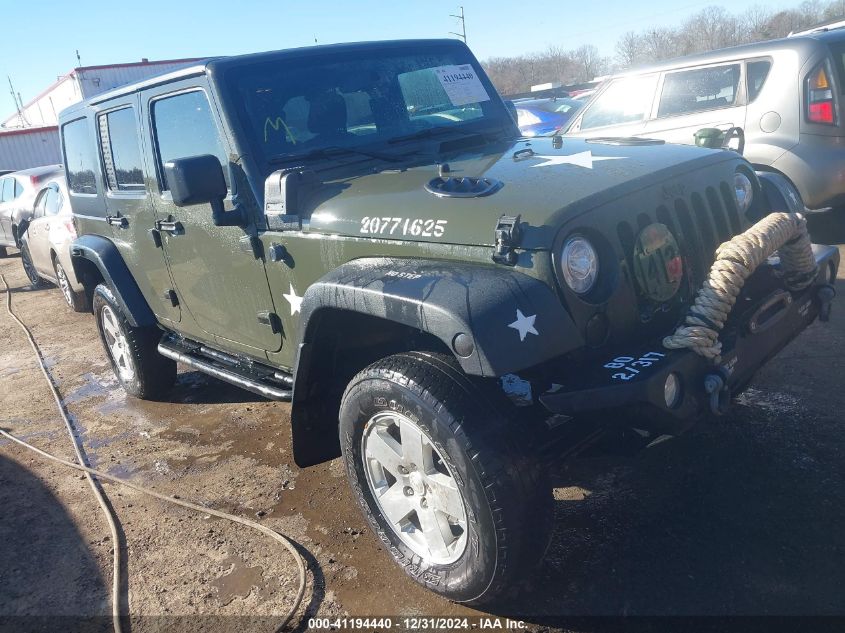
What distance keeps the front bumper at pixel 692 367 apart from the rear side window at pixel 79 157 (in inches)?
148

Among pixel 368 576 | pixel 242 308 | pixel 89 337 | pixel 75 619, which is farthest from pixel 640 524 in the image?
pixel 89 337

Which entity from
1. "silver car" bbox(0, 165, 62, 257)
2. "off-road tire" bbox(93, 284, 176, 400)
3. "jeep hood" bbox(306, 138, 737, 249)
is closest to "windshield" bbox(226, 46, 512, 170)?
"jeep hood" bbox(306, 138, 737, 249)

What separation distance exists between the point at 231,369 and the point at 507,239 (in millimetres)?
2046

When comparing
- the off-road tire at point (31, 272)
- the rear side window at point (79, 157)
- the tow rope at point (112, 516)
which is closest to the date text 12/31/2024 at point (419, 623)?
the tow rope at point (112, 516)

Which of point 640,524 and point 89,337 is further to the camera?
point 89,337

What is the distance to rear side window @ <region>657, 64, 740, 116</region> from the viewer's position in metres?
6.45

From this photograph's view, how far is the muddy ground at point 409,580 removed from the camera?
2609 mm

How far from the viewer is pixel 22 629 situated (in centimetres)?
285

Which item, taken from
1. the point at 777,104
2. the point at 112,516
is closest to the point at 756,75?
the point at 777,104

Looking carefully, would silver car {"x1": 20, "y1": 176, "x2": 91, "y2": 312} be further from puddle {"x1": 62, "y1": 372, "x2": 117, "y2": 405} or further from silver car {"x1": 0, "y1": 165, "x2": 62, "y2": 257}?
puddle {"x1": 62, "y1": 372, "x2": 117, "y2": 405}

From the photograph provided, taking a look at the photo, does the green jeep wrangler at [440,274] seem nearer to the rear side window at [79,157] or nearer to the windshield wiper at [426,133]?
the windshield wiper at [426,133]

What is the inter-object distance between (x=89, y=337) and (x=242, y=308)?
441 cm

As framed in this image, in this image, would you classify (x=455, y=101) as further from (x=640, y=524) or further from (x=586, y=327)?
(x=640, y=524)

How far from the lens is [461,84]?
389 centimetres
